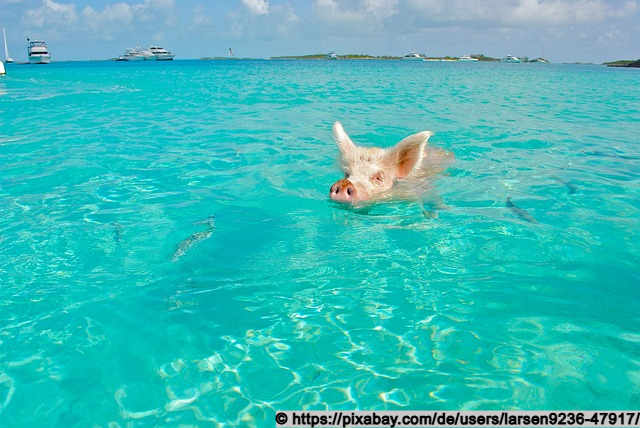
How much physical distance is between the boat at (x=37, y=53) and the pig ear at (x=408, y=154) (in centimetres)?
13921

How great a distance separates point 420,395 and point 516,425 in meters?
0.61

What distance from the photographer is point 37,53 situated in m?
119

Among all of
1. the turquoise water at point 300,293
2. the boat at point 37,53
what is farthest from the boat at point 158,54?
the turquoise water at point 300,293

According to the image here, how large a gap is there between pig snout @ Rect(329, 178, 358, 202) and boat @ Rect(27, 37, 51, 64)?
140 meters

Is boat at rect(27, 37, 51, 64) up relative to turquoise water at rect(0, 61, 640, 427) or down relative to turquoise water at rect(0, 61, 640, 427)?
up

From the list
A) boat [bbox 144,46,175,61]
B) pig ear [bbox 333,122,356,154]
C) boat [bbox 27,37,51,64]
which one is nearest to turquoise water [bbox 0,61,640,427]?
pig ear [bbox 333,122,356,154]

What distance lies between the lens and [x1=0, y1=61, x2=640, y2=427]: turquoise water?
3174 mm

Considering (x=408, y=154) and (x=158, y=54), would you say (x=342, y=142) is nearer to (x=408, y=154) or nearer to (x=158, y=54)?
(x=408, y=154)

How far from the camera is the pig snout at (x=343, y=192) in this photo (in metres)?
6.25

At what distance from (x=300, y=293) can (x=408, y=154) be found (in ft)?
12.6

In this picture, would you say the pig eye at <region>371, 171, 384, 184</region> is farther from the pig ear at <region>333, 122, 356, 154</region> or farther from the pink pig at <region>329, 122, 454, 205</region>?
the pig ear at <region>333, 122, 356, 154</region>

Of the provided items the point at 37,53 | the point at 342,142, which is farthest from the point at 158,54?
the point at 342,142

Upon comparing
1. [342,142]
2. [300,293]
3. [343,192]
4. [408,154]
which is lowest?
[300,293]

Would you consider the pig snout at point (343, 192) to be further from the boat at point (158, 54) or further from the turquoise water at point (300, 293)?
the boat at point (158, 54)
